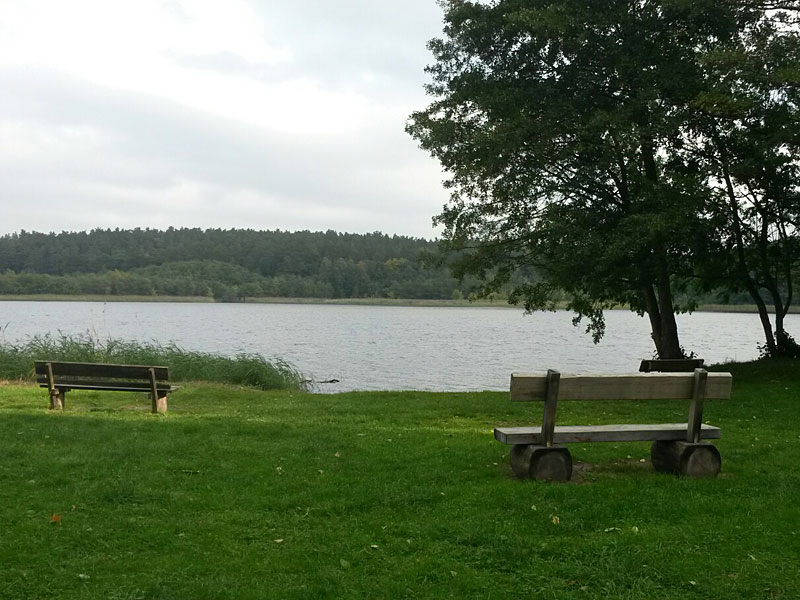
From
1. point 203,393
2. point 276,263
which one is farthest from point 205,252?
point 203,393

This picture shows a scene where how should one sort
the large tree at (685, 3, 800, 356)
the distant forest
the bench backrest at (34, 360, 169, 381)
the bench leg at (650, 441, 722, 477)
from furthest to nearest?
the distant forest, the large tree at (685, 3, 800, 356), the bench backrest at (34, 360, 169, 381), the bench leg at (650, 441, 722, 477)

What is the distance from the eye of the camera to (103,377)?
36.7 feet

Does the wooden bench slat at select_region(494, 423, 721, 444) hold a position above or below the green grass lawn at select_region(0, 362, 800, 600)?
above

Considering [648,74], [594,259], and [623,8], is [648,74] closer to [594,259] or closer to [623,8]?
[623,8]

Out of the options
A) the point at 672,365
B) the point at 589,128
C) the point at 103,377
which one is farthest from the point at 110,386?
the point at 589,128

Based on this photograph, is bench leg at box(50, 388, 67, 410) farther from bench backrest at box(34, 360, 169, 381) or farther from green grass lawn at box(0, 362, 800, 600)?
green grass lawn at box(0, 362, 800, 600)

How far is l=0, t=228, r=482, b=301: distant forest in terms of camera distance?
9838cm

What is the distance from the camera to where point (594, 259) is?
14648mm

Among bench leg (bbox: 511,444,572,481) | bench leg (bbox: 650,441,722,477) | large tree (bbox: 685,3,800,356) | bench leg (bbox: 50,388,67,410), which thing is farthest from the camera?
large tree (bbox: 685,3,800,356)

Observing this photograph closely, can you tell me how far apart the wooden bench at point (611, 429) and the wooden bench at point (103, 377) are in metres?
6.70

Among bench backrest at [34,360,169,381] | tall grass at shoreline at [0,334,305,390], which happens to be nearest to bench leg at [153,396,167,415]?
bench backrest at [34,360,169,381]

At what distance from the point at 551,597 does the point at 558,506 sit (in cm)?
159

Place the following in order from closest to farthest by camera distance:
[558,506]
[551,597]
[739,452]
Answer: [551,597] → [558,506] → [739,452]

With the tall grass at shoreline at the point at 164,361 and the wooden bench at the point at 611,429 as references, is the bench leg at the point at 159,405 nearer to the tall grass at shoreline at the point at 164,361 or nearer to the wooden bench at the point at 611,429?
the wooden bench at the point at 611,429
